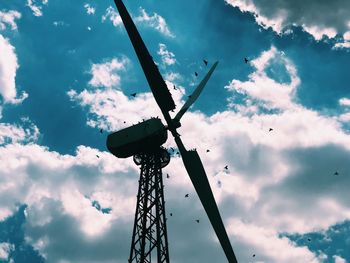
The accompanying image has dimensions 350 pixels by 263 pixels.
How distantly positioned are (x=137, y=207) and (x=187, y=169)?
24.5 feet

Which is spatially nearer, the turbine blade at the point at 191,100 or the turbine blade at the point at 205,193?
the turbine blade at the point at 205,193

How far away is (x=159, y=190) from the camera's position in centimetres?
5556

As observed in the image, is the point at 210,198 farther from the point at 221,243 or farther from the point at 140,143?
the point at 140,143

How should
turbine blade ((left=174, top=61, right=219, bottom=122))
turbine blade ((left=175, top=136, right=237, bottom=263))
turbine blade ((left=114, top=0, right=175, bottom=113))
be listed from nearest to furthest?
turbine blade ((left=175, top=136, right=237, bottom=263)) < turbine blade ((left=114, top=0, right=175, bottom=113)) < turbine blade ((left=174, top=61, right=219, bottom=122))

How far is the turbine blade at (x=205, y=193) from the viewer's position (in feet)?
158

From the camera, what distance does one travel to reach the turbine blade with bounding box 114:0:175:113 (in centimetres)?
5050

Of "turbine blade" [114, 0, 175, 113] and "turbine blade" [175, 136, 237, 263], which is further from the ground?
"turbine blade" [114, 0, 175, 113]

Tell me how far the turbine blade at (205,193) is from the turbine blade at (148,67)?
208 inches

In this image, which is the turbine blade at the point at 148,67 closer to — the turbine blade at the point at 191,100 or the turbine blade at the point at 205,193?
the turbine blade at the point at 191,100

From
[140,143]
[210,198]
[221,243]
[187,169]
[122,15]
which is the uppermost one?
[122,15]

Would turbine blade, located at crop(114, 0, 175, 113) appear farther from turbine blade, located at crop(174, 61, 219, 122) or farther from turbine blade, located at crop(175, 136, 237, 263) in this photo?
turbine blade, located at crop(175, 136, 237, 263)

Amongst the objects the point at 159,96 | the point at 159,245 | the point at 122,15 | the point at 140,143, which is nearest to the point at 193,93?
the point at 159,96

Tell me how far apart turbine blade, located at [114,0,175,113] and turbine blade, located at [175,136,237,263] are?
530 cm

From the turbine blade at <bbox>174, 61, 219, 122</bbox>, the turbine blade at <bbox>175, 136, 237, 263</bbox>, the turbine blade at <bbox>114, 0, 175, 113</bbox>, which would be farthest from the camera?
the turbine blade at <bbox>174, 61, 219, 122</bbox>
